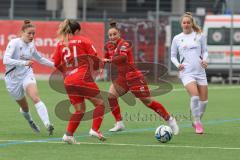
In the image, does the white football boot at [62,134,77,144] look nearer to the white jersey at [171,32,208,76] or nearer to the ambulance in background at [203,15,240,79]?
the white jersey at [171,32,208,76]

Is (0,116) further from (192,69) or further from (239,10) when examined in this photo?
(239,10)

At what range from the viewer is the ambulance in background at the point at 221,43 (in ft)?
111

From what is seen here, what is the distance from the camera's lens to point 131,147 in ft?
42.7

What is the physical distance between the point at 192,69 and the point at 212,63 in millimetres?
18731

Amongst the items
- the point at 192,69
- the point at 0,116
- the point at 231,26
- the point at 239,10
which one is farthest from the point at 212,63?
the point at 192,69

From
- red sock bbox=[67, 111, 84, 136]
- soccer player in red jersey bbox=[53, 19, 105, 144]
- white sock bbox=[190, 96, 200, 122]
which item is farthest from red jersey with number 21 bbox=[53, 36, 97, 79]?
white sock bbox=[190, 96, 200, 122]

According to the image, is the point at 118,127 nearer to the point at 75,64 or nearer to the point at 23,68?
the point at 23,68

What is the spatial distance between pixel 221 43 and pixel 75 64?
21.6m

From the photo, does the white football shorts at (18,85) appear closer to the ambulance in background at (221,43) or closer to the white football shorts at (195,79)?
the white football shorts at (195,79)

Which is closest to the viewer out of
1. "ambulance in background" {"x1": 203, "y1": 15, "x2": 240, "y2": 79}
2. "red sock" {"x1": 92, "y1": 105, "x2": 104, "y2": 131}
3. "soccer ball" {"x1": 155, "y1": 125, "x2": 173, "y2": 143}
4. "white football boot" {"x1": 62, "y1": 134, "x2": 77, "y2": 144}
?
"white football boot" {"x1": 62, "y1": 134, "x2": 77, "y2": 144}

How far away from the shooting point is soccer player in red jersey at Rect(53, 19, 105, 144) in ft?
42.8

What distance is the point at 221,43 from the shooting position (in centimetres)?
3422

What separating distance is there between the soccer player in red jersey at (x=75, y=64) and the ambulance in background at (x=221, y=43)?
21.0m

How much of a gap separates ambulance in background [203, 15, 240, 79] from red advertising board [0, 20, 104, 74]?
4.14m
